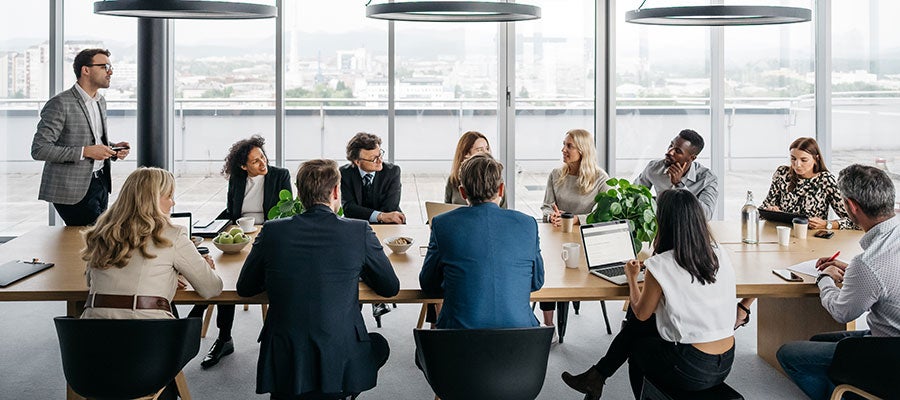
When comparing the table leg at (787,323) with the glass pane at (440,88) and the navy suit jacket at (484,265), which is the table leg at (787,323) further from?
the glass pane at (440,88)

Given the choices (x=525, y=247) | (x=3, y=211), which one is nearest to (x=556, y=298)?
(x=525, y=247)

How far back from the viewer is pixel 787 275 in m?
3.87

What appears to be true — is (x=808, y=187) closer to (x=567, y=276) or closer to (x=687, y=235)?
(x=567, y=276)

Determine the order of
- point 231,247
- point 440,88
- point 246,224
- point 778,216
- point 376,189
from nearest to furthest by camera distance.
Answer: point 231,247 → point 246,224 → point 778,216 → point 376,189 → point 440,88

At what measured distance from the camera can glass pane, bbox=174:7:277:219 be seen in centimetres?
810

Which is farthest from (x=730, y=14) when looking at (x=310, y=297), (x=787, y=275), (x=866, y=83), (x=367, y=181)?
(x=866, y=83)

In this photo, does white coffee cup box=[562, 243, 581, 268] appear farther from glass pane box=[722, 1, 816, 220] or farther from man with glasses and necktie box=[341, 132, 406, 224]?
glass pane box=[722, 1, 816, 220]

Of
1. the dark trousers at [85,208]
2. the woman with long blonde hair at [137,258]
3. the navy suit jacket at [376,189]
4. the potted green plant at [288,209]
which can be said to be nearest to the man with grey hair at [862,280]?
the potted green plant at [288,209]

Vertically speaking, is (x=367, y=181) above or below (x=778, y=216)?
above

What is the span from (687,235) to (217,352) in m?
2.68

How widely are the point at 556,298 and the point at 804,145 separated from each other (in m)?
2.58

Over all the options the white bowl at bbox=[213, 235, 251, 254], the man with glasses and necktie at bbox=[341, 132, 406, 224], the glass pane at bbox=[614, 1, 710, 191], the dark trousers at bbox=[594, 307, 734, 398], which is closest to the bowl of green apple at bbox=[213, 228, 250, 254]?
the white bowl at bbox=[213, 235, 251, 254]

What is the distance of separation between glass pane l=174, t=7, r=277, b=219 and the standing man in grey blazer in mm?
2017

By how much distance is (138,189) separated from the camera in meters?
3.44
